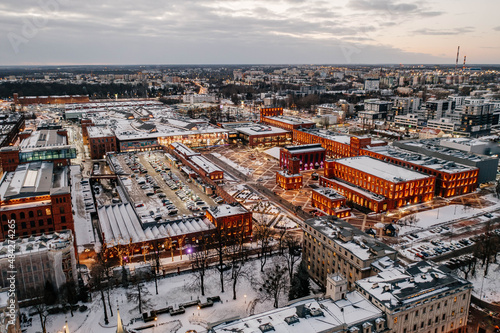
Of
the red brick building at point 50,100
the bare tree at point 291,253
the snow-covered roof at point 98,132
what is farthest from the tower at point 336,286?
the red brick building at point 50,100

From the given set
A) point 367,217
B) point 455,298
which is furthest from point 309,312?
point 367,217

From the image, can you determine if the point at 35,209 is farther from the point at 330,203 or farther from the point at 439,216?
the point at 439,216

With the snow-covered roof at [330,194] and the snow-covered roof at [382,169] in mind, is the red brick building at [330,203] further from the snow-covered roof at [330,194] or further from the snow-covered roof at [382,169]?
the snow-covered roof at [382,169]

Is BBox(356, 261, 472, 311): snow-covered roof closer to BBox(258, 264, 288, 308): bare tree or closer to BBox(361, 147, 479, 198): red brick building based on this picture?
BBox(258, 264, 288, 308): bare tree

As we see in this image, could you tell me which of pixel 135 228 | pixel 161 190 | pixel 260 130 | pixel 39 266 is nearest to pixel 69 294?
pixel 39 266

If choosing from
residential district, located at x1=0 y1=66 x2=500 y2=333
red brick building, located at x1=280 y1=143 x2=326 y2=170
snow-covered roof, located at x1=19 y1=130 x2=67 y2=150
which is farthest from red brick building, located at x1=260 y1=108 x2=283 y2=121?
snow-covered roof, located at x1=19 y1=130 x2=67 y2=150
